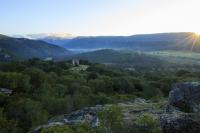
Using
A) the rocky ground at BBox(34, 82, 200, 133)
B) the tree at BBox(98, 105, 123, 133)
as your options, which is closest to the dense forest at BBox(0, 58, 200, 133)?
the tree at BBox(98, 105, 123, 133)

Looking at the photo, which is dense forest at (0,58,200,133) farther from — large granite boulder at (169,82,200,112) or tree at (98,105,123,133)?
large granite boulder at (169,82,200,112)

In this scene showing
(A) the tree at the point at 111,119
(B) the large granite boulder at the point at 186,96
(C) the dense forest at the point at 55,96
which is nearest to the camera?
(A) the tree at the point at 111,119

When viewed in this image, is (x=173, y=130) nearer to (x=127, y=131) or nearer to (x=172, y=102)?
(x=127, y=131)

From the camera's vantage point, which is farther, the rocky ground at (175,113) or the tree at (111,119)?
the rocky ground at (175,113)

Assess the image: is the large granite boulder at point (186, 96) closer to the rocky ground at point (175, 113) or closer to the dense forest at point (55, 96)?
the rocky ground at point (175, 113)

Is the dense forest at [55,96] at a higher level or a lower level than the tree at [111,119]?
lower

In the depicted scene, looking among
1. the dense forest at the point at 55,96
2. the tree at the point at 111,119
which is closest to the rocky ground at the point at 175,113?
the dense forest at the point at 55,96

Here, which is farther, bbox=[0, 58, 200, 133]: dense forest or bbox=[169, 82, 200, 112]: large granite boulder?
bbox=[0, 58, 200, 133]: dense forest

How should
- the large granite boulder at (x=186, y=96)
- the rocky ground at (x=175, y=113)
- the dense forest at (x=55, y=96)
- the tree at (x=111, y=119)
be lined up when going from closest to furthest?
the tree at (x=111, y=119), the rocky ground at (x=175, y=113), the large granite boulder at (x=186, y=96), the dense forest at (x=55, y=96)

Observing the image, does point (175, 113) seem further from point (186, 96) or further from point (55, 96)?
point (55, 96)
